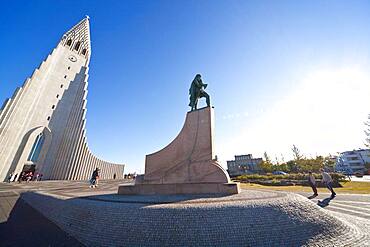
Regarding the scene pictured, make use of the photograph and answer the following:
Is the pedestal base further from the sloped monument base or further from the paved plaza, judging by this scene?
the paved plaza

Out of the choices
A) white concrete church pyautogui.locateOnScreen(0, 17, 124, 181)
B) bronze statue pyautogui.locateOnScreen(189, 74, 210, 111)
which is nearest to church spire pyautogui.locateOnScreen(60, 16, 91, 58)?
white concrete church pyautogui.locateOnScreen(0, 17, 124, 181)

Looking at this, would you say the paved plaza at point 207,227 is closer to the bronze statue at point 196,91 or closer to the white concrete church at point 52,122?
the bronze statue at point 196,91

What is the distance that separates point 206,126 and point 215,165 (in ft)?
6.70

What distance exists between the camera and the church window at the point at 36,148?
31.8 meters

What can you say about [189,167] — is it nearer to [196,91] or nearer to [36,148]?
[196,91]

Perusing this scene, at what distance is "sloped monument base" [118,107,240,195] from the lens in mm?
7148

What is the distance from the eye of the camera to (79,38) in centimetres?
4666

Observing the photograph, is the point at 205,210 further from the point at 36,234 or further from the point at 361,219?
the point at 361,219

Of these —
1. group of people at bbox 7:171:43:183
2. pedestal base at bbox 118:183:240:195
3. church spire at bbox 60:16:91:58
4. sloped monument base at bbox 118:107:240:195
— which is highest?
church spire at bbox 60:16:91:58

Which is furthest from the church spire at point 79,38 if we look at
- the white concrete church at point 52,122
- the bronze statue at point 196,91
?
the bronze statue at point 196,91

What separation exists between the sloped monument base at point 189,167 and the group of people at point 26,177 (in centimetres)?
3037

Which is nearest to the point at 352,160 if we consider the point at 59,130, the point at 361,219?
the point at 361,219

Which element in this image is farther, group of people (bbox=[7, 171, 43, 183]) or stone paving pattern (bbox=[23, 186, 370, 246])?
group of people (bbox=[7, 171, 43, 183])

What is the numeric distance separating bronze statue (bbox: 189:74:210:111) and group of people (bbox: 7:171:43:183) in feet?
106
